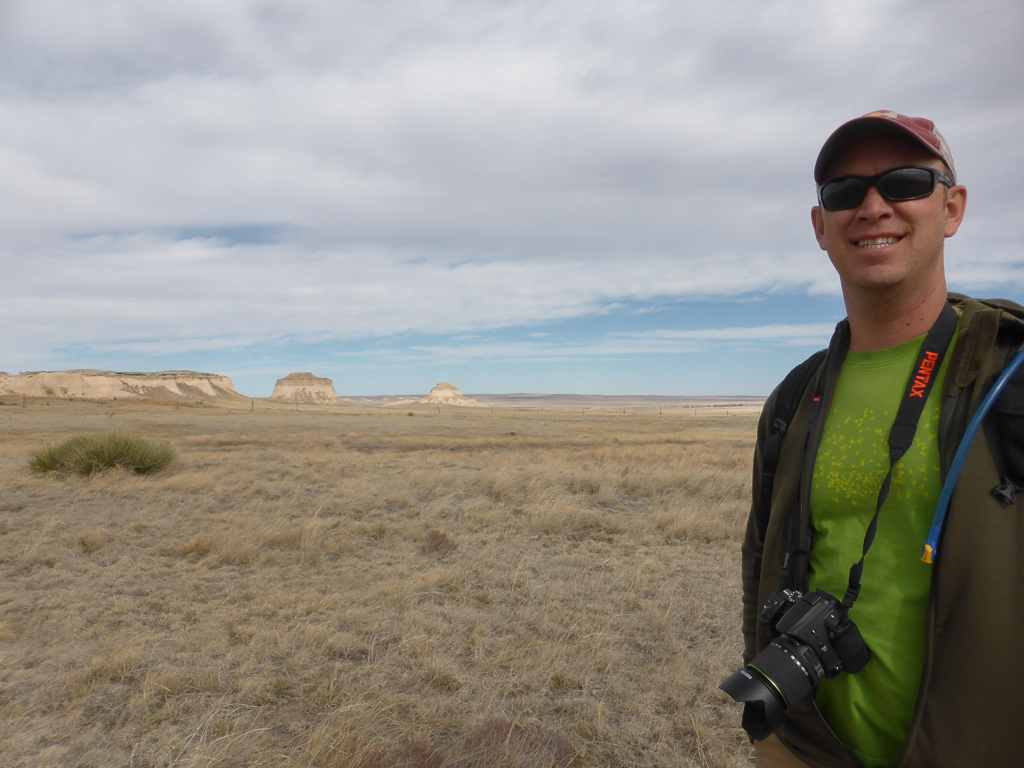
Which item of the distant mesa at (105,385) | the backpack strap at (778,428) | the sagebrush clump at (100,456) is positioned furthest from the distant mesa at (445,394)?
the backpack strap at (778,428)

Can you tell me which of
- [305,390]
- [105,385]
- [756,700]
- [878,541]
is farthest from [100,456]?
[305,390]

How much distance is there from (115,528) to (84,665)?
4320mm

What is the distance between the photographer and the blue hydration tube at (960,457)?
137 centimetres

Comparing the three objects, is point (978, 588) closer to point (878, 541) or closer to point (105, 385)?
point (878, 541)

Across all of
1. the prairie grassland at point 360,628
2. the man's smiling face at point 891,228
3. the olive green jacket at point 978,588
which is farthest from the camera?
the prairie grassland at point 360,628

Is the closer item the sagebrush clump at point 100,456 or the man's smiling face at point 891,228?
the man's smiling face at point 891,228

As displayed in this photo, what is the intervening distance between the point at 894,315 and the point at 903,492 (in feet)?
1.73

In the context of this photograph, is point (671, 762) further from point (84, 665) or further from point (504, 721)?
point (84, 665)

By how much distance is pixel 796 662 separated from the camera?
156 cm

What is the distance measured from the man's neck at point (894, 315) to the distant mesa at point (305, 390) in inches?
6095

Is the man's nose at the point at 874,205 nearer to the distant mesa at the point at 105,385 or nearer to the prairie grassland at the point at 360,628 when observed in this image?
the prairie grassland at the point at 360,628

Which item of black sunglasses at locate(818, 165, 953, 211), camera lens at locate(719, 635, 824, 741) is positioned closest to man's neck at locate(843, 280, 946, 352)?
black sunglasses at locate(818, 165, 953, 211)

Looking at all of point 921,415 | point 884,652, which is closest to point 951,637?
point 884,652

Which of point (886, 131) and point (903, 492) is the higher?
point (886, 131)
